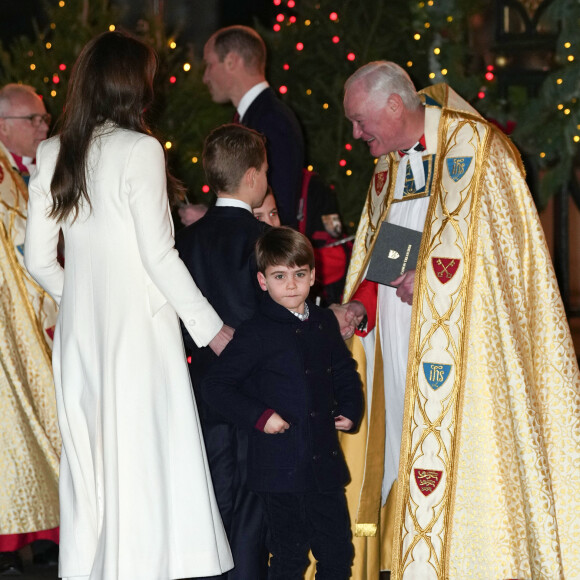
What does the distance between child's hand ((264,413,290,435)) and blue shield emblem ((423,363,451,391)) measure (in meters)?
0.68

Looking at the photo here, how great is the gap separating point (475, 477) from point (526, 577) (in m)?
0.38

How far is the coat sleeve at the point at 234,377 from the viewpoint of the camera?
341cm

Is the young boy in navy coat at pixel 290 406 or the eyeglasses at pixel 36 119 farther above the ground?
the eyeglasses at pixel 36 119

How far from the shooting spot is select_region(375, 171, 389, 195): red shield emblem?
Result: 4.25 m

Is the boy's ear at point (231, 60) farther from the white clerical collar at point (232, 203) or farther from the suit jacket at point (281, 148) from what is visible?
the white clerical collar at point (232, 203)

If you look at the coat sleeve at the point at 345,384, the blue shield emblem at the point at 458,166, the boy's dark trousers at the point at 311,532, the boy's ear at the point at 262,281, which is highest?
the blue shield emblem at the point at 458,166

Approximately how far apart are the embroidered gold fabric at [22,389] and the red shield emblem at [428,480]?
1917 mm

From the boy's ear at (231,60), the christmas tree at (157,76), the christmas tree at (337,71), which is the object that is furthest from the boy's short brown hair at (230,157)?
the christmas tree at (157,76)

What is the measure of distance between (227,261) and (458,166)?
932mm

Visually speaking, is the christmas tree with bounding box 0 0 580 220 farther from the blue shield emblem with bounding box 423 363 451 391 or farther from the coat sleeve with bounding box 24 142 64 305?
the blue shield emblem with bounding box 423 363 451 391

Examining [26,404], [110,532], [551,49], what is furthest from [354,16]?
[110,532]

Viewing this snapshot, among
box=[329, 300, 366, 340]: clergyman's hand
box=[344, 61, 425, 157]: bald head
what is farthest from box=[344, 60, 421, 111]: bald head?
box=[329, 300, 366, 340]: clergyman's hand

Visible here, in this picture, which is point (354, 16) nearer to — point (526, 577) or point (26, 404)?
point (26, 404)

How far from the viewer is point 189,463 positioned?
11.2 feet
